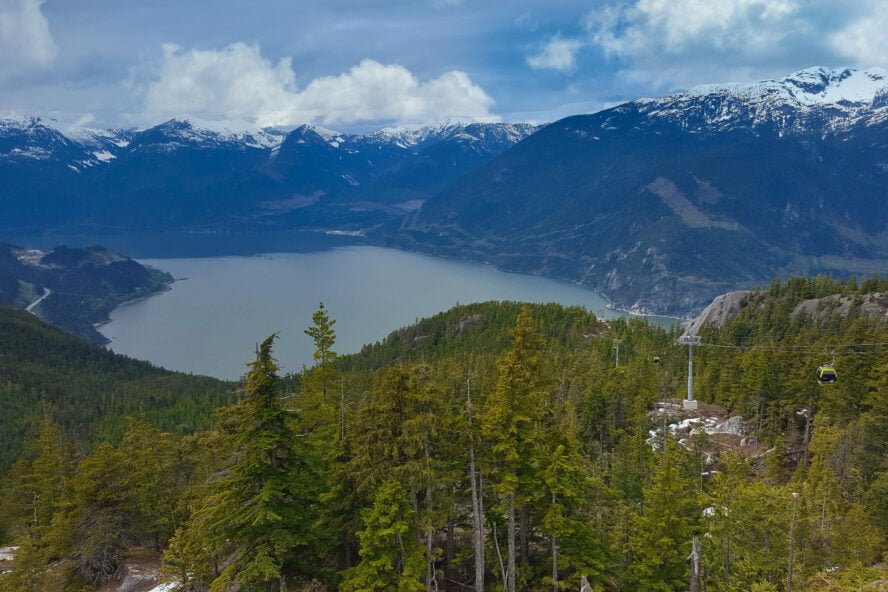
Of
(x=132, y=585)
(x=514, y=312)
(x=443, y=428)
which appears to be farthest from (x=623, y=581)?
(x=514, y=312)

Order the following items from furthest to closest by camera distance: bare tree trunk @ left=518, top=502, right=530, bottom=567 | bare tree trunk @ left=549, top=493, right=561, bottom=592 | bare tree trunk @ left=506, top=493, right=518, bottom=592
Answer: bare tree trunk @ left=518, top=502, right=530, bottom=567, bare tree trunk @ left=549, top=493, right=561, bottom=592, bare tree trunk @ left=506, top=493, right=518, bottom=592

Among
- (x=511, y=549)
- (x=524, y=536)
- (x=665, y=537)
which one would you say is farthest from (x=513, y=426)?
(x=665, y=537)

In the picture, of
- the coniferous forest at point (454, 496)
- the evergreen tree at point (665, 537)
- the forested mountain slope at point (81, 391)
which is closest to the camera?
the coniferous forest at point (454, 496)

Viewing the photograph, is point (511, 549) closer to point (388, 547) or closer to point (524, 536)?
point (524, 536)

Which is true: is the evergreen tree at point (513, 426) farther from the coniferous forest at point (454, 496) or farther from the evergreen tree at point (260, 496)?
the evergreen tree at point (260, 496)

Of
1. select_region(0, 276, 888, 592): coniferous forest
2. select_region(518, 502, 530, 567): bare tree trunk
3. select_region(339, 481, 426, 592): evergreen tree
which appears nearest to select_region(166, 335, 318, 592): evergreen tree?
select_region(0, 276, 888, 592): coniferous forest

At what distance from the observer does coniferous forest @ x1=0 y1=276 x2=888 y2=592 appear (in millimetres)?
21625

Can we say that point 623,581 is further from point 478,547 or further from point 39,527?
point 39,527

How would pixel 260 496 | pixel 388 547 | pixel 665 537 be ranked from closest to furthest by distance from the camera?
1. pixel 260 496
2. pixel 388 547
3. pixel 665 537

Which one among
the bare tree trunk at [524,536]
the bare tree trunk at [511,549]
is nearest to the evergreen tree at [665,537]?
the bare tree trunk at [524,536]

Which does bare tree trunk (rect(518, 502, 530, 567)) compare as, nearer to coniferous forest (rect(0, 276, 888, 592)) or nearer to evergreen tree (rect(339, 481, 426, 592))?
coniferous forest (rect(0, 276, 888, 592))

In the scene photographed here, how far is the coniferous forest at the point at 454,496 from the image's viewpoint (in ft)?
70.9

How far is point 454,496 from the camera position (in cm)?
2420

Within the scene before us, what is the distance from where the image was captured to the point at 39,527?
42.2 meters
